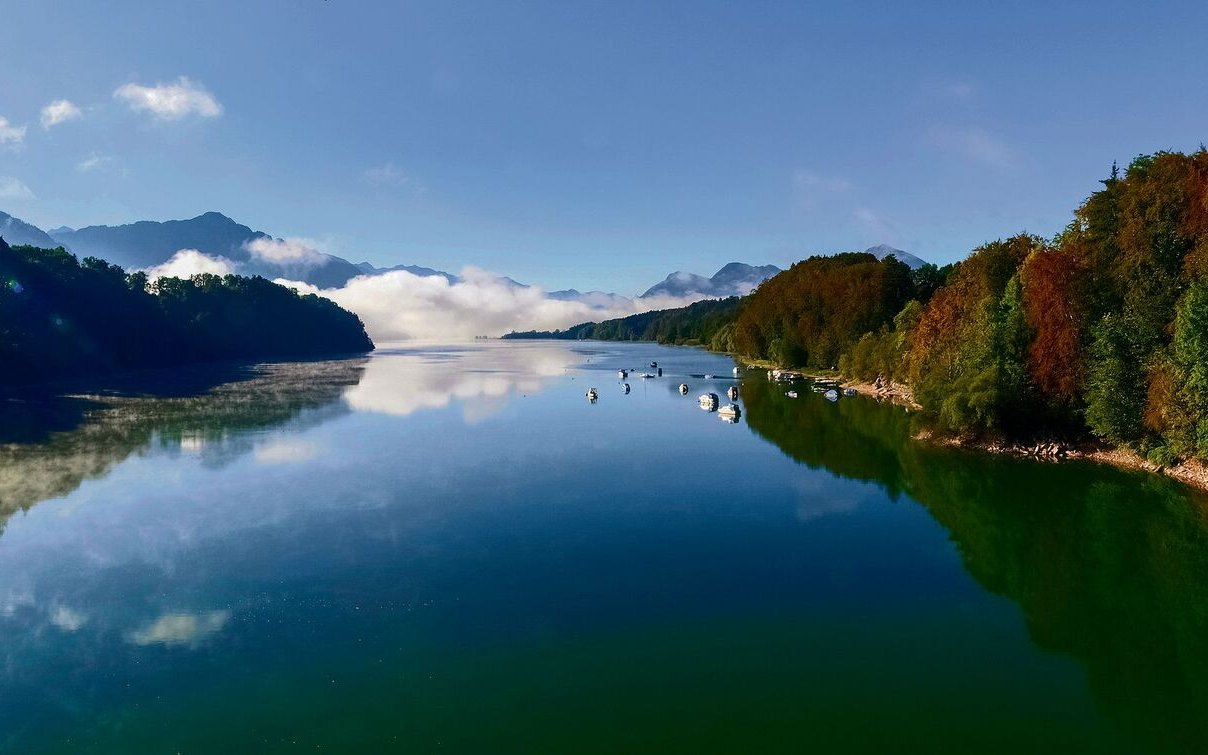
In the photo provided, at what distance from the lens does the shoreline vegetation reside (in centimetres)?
3569

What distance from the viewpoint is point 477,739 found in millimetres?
14617

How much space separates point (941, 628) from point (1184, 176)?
3533 centimetres

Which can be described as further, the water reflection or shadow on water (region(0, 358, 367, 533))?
Answer: the water reflection

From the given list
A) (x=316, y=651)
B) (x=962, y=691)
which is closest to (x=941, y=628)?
(x=962, y=691)

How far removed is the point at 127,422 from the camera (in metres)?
62.5

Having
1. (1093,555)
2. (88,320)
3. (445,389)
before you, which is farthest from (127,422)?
(88,320)

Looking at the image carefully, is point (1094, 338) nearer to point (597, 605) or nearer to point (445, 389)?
point (597, 605)

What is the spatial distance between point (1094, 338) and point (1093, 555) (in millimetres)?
21539

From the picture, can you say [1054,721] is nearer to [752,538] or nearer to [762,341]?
[752,538]

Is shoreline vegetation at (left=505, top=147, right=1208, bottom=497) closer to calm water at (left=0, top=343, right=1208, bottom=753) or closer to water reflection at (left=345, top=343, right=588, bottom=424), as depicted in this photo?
calm water at (left=0, top=343, right=1208, bottom=753)

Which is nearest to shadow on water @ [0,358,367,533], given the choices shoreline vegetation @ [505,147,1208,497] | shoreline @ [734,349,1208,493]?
shoreline @ [734,349,1208,493]

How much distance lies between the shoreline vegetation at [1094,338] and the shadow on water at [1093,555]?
2604mm

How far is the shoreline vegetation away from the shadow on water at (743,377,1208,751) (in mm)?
2604

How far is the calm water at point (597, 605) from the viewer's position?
50.1 feet
